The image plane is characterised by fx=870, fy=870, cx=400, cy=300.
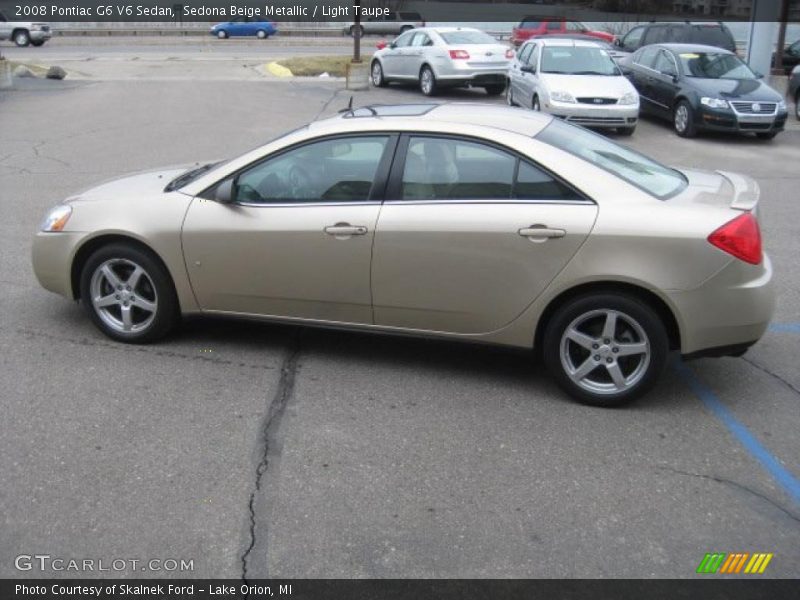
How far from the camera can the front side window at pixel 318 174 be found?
5043 millimetres

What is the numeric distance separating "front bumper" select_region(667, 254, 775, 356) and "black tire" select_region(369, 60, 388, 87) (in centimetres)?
1870

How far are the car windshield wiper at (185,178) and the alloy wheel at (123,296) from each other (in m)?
0.54

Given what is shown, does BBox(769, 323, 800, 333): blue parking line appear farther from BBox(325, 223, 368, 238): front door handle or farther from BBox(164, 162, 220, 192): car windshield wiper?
BBox(164, 162, 220, 192): car windshield wiper

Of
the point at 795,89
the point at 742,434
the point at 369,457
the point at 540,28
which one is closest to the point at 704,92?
the point at 795,89

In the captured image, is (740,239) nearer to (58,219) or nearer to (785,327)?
(785,327)

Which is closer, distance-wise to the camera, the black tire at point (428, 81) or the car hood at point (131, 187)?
the car hood at point (131, 187)

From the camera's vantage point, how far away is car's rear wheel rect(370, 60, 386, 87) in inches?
880

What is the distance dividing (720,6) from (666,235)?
4478 centimetres

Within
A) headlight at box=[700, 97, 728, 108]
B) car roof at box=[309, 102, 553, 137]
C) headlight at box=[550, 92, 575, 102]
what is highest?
car roof at box=[309, 102, 553, 137]

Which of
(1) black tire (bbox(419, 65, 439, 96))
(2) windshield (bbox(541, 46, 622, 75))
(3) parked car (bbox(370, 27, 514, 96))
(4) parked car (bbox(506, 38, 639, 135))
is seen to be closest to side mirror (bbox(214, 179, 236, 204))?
(4) parked car (bbox(506, 38, 639, 135))

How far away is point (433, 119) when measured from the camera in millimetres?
5090

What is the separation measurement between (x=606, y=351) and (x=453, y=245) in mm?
1006

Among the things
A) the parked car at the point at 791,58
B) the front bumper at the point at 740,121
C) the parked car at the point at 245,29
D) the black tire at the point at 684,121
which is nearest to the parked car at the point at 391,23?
the parked car at the point at 245,29

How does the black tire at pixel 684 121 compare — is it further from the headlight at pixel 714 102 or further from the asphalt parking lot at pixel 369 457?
the asphalt parking lot at pixel 369 457
